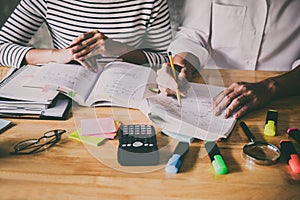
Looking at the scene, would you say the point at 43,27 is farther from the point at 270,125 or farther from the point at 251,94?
the point at 270,125

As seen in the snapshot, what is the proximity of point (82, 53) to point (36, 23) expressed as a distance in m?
0.37

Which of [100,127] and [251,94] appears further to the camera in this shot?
[251,94]

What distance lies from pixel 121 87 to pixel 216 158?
386 millimetres

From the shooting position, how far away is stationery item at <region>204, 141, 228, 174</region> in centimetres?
97

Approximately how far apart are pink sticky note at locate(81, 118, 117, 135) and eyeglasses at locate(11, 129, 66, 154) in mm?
57

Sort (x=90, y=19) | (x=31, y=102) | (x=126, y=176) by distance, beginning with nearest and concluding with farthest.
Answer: (x=126, y=176)
(x=31, y=102)
(x=90, y=19)

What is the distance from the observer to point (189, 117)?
1149mm

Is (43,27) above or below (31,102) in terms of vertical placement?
below

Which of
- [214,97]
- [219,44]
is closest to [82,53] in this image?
[214,97]

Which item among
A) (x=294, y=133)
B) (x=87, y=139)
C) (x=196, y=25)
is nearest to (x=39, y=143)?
(x=87, y=139)

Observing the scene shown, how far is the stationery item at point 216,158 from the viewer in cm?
97

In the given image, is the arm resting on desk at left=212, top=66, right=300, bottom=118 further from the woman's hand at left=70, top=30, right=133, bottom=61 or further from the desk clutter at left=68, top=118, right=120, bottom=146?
the woman's hand at left=70, top=30, right=133, bottom=61

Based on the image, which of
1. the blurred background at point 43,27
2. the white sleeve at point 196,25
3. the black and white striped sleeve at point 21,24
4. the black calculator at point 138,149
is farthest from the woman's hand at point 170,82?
the blurred background at point 43,27

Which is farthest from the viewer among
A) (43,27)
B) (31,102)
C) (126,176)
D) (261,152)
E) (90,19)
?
(43,27)
